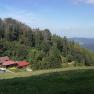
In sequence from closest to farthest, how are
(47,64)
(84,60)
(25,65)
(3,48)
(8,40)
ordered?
(47,64) < (25,65) < (84,60) < (3,48) < (8,40)

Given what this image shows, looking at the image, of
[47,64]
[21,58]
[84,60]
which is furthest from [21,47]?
[47,64]

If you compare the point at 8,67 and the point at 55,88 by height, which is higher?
the point at 55,88

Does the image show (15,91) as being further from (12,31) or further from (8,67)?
(12,31)

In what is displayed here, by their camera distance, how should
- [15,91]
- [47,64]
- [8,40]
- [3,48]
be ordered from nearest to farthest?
[15,91] → [47,64] → [3,48] → [8,40]

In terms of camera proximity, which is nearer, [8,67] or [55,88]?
[55,88]

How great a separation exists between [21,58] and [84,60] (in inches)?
873

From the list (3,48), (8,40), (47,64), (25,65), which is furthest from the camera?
(8,40)

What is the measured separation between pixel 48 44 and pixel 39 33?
12.6m

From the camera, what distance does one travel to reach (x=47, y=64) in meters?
78.7

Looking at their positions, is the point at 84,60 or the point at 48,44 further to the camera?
the point at 48,44

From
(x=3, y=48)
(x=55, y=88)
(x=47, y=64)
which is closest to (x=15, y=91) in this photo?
(x=55, y=88)

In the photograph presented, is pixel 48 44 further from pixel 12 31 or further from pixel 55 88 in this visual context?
pixel 55 88

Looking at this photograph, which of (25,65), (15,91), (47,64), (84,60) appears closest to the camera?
(15,91)

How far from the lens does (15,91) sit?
1388cm
